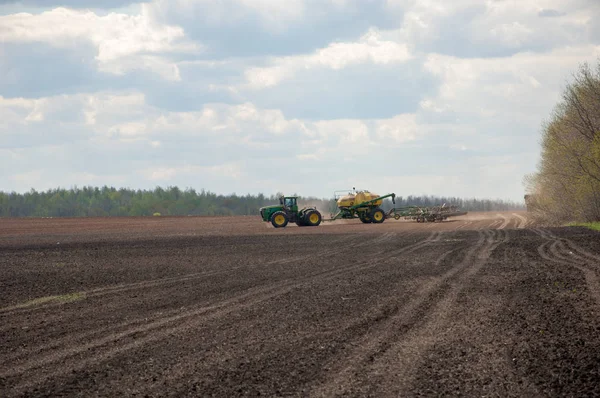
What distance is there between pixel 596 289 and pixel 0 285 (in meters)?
15.6

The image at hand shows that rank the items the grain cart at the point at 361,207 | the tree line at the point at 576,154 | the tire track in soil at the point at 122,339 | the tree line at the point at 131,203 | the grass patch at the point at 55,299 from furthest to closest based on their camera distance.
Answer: the tree line at the point at 131,203, the grain cart at the point at 361,207, the tree line at the point at 576,154, the grass patch at the point at 55,299, the tire track in soil at the point at 122,339

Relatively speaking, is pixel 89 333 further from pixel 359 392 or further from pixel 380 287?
pixel 380 287

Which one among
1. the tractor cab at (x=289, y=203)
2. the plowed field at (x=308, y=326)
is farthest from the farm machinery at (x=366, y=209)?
the plowed field at (x=308, y=326)

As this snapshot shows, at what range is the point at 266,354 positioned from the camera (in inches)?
406

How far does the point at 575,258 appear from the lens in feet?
75.0

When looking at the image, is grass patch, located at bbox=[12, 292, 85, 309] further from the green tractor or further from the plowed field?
the green tractor

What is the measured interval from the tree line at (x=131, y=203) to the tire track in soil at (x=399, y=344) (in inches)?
4384

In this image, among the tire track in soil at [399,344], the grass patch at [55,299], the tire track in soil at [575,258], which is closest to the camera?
the tire track in soil at [399,344]

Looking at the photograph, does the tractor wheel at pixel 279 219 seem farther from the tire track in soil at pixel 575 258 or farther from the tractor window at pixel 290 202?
the tire track in soil at pixel 575 258

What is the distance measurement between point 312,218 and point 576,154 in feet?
57.7

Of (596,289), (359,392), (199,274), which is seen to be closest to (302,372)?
(359,392)

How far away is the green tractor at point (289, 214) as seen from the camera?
48.6m

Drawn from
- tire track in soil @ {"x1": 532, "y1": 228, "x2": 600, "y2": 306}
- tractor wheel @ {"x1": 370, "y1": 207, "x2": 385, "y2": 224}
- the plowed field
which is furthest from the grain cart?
the plowed field

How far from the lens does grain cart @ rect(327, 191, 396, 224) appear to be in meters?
52.9
